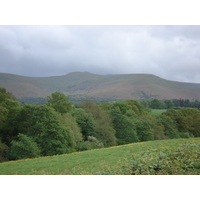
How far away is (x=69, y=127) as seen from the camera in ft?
115

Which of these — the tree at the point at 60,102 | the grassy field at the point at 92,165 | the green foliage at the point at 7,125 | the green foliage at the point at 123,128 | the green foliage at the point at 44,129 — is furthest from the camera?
the green foliage at the point at 123,128

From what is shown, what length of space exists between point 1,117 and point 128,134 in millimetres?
30743

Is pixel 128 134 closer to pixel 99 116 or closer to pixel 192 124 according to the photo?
pixel 99 116

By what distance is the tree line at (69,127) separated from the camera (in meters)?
29.2

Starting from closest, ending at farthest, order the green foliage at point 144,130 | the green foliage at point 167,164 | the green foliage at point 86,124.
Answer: the green foliage at point 167,164
the green foliage at point 86,124
the green foliage at point 144,130

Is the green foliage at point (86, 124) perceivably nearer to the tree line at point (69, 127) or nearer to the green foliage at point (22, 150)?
the tree line at point (69, 127)

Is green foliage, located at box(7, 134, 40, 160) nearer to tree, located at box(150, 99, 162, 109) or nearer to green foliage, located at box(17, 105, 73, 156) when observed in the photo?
green foliage, located at box(17, 105, 73, 156)

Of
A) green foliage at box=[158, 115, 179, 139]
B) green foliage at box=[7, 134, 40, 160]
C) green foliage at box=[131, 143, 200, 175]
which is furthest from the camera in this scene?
green foliage at box=[158, 115, 179, 139]

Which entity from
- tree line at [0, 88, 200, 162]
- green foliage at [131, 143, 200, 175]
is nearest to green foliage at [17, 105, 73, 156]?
tree line at [0, 88, 200, 162]

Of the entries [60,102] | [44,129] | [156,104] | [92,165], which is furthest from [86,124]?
[156,104]

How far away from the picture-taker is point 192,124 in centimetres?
6475

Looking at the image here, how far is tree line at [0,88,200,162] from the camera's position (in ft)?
96.0

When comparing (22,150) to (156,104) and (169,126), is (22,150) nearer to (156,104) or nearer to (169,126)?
(169,126)

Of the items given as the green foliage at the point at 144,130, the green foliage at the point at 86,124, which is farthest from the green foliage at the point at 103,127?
the green foliage at the point at 144,130
